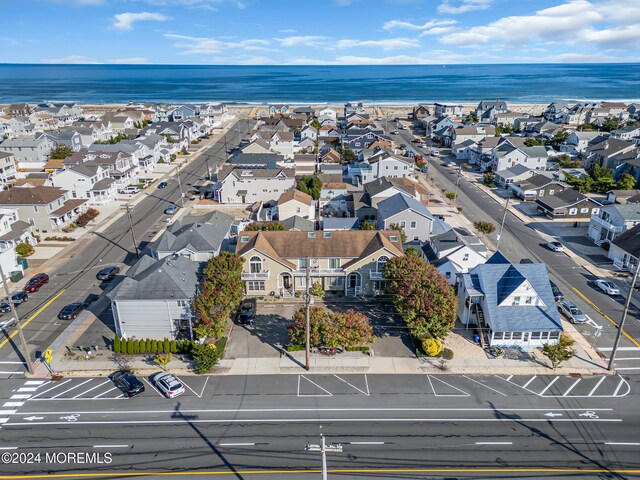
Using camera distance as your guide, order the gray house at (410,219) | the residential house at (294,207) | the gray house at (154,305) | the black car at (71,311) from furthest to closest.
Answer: the residential house at (294,207) → the gray house at (410,219) → the black car at (71,311) → the gray house at (154,305)

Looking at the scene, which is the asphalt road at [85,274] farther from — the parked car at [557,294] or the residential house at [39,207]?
the parked car at [557,294]

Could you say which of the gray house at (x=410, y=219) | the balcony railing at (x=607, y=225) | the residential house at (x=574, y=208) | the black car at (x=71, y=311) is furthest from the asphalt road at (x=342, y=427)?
the residential house at (x=574, y=208)

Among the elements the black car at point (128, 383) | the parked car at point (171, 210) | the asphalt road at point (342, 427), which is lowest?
the asphalt road at point (342, 427)

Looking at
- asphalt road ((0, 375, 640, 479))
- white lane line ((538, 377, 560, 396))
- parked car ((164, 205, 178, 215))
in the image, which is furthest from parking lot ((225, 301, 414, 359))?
parked car ((164, 205, 178, 215))

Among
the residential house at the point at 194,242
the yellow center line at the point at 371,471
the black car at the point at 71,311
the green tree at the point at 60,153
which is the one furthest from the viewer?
the green tree at the point at 60,153

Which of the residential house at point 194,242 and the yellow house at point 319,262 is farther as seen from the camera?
the residential house at point 194,242

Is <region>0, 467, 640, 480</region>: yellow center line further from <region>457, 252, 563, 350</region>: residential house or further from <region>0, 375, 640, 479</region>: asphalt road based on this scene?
<region>457, 252, 563, 350</region>: residential house

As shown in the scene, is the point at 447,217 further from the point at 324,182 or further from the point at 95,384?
the point at 95,384
